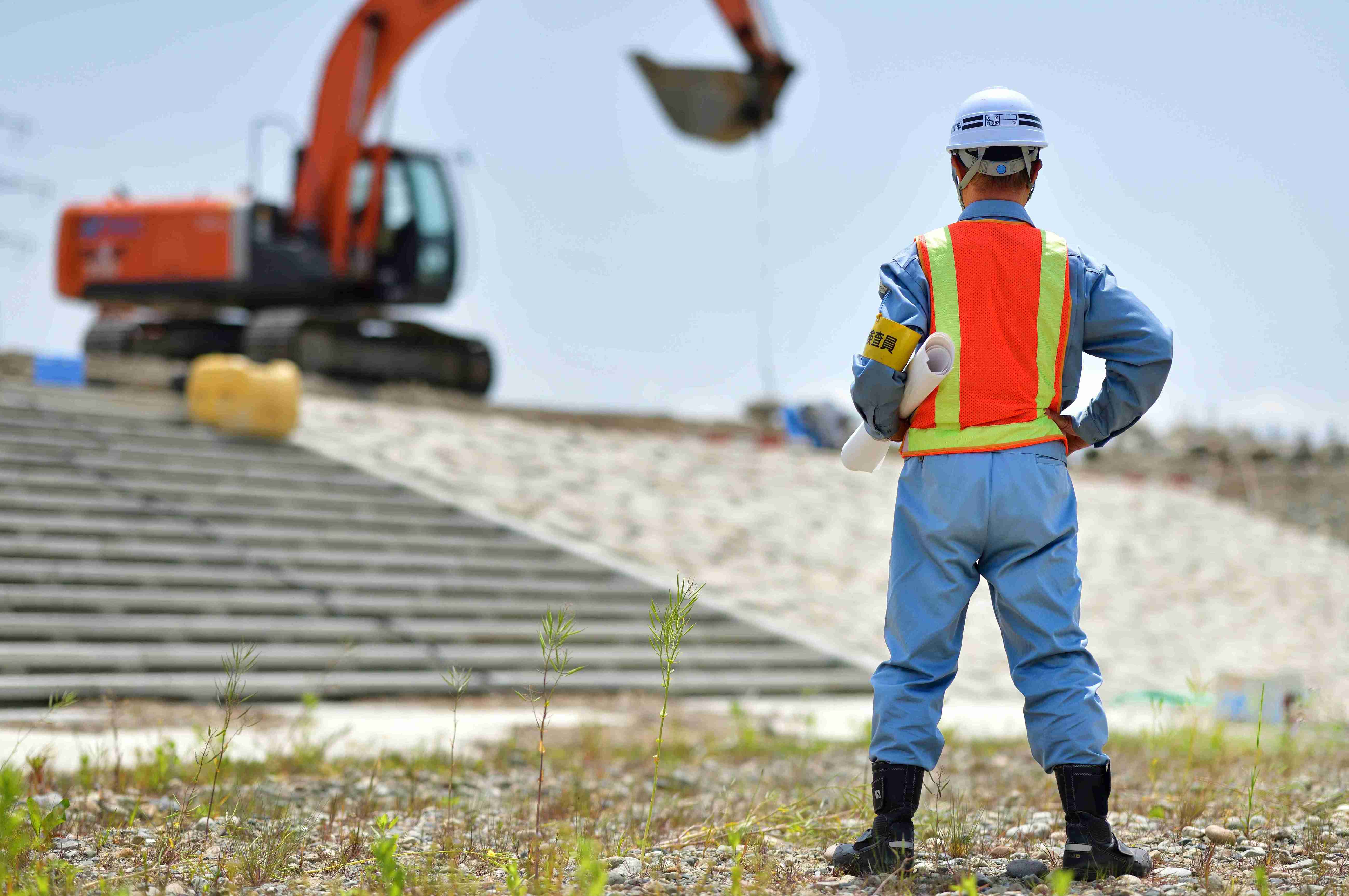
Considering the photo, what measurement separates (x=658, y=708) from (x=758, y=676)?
56.0 inches

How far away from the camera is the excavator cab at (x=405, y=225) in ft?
51.6

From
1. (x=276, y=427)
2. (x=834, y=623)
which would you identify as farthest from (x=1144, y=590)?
(x=276, y=427)

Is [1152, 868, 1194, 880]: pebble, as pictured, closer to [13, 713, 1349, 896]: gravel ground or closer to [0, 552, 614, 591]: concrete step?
[13, 713, 1349, 896]: gravel ground

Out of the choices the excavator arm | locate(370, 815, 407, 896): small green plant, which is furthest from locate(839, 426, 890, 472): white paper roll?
the excavator arm

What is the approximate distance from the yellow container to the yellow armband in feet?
29.3

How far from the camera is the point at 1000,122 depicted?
2.88m

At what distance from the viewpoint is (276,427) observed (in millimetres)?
10922

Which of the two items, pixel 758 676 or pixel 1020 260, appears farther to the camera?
pixel 758 676

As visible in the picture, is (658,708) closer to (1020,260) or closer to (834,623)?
(834,623)

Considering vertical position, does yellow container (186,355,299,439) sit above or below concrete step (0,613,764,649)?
above

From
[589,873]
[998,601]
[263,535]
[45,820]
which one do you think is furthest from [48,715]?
[263,535]

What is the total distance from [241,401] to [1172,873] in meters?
9.52

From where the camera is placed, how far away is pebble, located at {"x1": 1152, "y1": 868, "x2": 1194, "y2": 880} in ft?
8.86

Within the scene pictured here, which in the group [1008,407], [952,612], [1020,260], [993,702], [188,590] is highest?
[1020,260]
